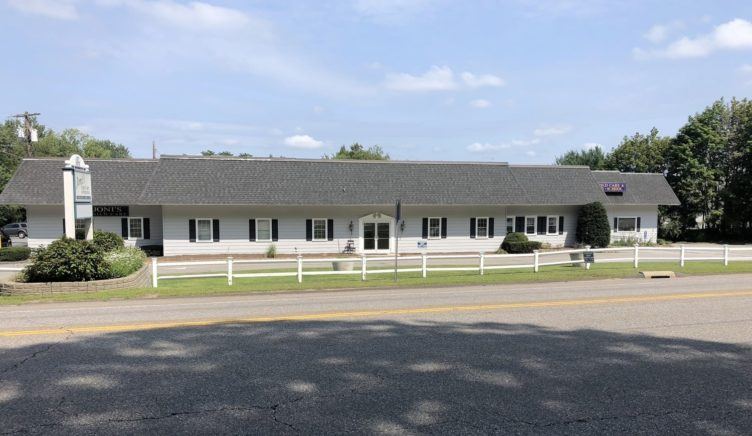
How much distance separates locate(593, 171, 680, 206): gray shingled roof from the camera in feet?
136

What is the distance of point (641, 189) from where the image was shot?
43031 mm

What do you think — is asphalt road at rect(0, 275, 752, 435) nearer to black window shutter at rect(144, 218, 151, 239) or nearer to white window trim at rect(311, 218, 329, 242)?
white window trim at rect(311, 218, 329, 242)

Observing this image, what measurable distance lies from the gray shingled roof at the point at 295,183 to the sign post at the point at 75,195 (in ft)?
38.5

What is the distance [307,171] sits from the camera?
114 ft

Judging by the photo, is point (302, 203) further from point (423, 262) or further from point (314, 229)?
point (423, 262)

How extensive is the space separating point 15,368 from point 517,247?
31.1m

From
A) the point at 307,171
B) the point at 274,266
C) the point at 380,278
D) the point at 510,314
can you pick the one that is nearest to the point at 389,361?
the point at 510,314

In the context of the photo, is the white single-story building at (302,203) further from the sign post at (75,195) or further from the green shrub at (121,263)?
the green shrub at (121,263)

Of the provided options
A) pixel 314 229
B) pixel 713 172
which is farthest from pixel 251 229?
pixel 713 172

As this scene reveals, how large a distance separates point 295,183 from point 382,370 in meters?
28.2

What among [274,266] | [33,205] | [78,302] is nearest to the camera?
[78,302]

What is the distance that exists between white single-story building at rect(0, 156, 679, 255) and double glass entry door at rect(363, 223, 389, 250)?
7cm

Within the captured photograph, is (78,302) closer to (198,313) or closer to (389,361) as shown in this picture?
(198,313)

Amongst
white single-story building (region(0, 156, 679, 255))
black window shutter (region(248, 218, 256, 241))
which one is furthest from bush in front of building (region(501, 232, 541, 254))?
black window shutter (region(248, 218, 256, 241))
